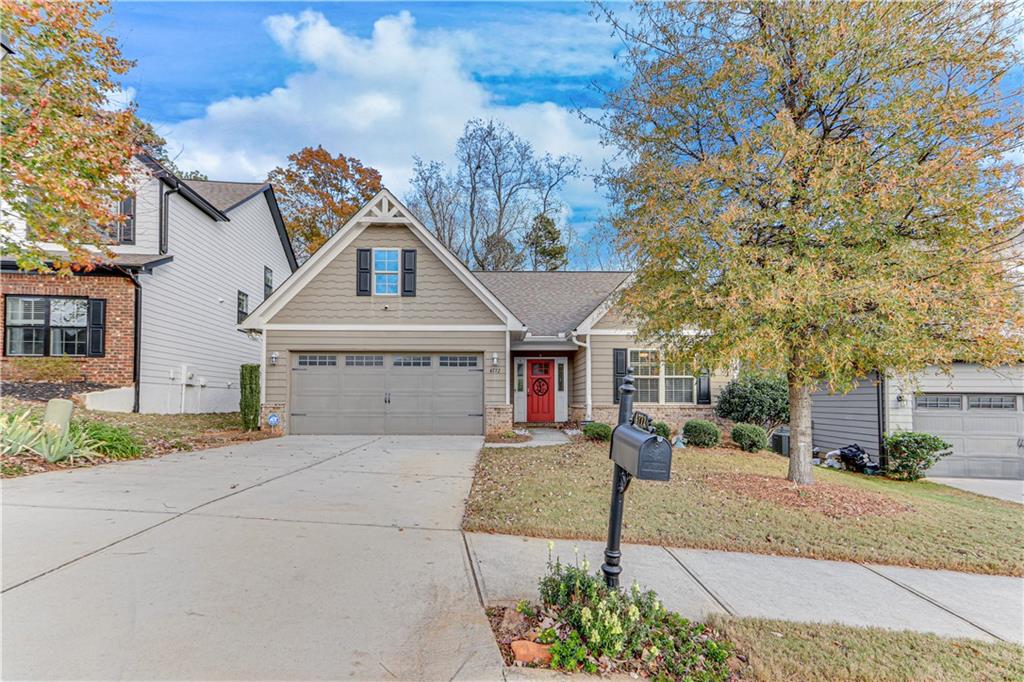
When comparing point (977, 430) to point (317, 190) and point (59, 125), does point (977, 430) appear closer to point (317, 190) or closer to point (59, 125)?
point (59, 125)

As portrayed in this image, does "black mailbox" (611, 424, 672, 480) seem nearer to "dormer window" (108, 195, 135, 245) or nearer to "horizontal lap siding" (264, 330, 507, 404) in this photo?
"horizontal lap siding" (264, 330, 507, 404)

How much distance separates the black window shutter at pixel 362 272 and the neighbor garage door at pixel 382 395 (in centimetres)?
158

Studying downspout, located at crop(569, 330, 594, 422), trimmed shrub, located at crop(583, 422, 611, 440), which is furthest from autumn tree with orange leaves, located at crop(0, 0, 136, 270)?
downspout, located at crop(569, 330, 594, 422)

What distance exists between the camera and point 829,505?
20.5 ft

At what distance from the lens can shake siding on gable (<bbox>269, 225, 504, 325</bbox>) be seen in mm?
12750

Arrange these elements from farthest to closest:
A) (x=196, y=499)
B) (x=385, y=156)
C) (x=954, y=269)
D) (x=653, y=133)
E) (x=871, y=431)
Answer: (x=385, y=156) < (x=871, y=431) < (x=653, y=133) < (x=954, y=269) < (x=196, y=499)

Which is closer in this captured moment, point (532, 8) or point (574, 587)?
point (574, 587)

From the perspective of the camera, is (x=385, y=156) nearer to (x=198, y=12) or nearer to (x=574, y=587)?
(x=198, y=12)

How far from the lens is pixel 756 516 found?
571 cm

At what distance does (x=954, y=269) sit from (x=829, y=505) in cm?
304

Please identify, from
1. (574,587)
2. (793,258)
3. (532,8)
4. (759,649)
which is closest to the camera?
(759,649)

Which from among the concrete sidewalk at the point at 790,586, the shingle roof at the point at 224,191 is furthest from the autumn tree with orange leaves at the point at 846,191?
the shingle roof at the point at 224,191

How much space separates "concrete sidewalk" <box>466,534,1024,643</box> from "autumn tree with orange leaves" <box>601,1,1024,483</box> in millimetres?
2480

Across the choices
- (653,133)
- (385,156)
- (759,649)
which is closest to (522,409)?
(653,133)
